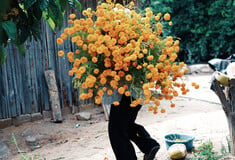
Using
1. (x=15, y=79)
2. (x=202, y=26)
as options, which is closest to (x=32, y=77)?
(x=15, y=79)

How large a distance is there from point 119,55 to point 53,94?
11.9 ft

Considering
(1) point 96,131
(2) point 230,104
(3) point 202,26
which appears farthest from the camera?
(3) point 202,26

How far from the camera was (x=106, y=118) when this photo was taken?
5.21m

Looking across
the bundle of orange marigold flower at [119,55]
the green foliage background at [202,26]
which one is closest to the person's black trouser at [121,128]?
the bundle of orange marigold flower at [119,55]

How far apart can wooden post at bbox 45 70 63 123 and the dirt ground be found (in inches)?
7.0

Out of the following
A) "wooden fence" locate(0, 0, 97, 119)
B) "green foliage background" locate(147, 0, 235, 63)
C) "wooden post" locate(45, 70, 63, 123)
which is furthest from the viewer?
"green foliage background" locate(147, 0, 235, 63)

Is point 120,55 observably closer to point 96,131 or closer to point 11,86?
point 96,131

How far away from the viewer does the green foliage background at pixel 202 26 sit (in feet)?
37.1

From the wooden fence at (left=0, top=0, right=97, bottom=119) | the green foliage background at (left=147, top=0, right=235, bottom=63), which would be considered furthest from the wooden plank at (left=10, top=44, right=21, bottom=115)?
the green foliage background at (left=147, top=0, right=235, bottom=63)

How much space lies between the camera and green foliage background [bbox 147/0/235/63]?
11305 mm

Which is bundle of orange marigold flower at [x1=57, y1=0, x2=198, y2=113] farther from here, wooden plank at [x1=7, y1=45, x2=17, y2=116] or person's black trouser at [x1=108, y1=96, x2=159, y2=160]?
wooden plank at [x1=7, y1=45, x2=17, y2=116]

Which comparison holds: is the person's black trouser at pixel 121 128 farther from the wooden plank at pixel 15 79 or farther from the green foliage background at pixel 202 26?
the green foliage background at pixel 202 26

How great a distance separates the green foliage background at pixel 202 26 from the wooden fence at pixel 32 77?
795cm

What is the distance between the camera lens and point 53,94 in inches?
203
